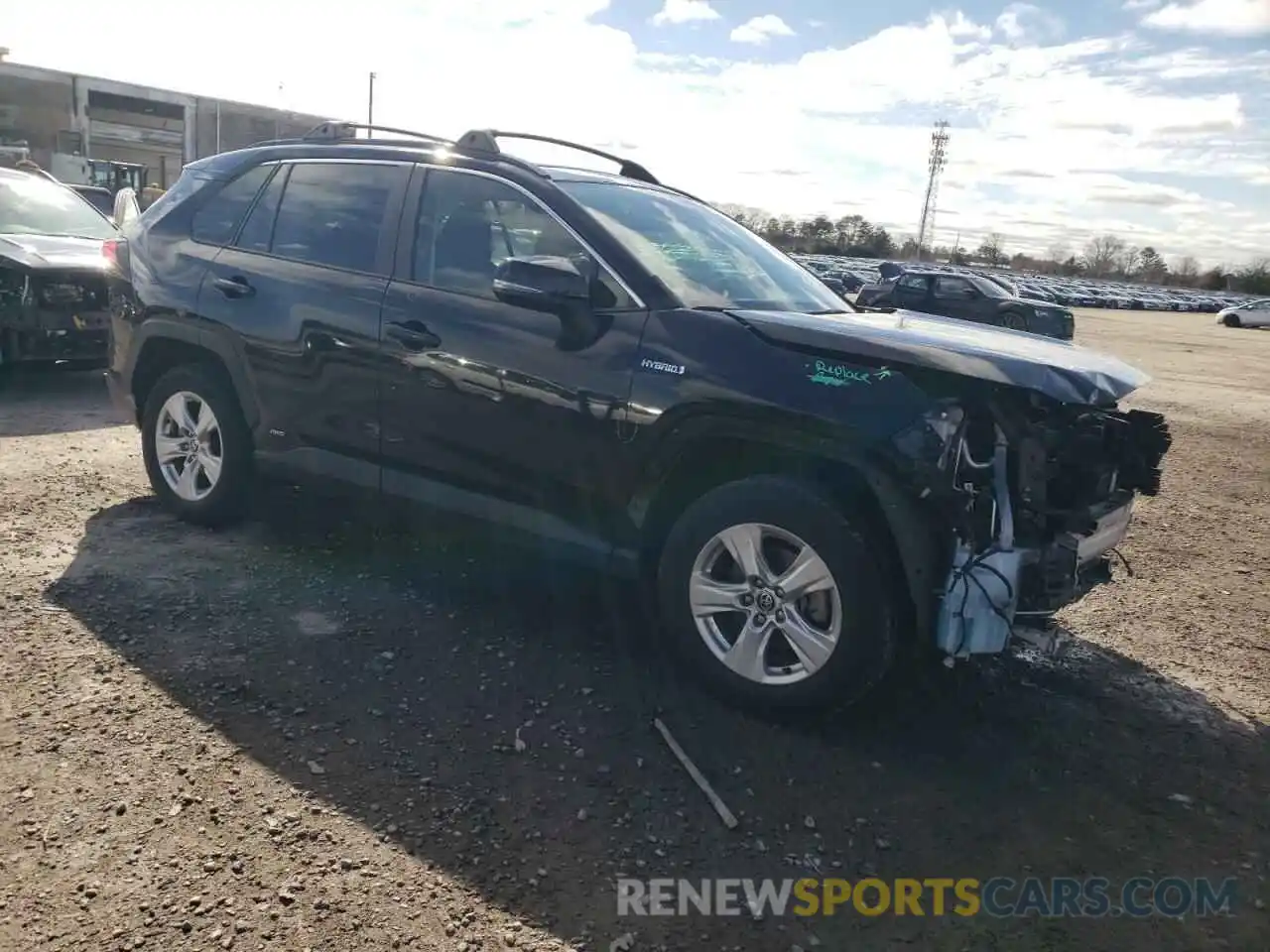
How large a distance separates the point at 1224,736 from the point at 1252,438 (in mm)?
8212

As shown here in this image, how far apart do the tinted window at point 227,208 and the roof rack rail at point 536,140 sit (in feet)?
3.96

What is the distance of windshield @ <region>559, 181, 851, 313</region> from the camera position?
391cm

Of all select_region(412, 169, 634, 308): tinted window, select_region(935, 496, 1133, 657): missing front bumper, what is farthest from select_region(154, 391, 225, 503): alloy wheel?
select_region(935, 496, 1133, 657): missing front bumper

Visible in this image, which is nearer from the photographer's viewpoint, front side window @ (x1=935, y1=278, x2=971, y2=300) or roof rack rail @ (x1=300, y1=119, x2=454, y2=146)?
roof rack rail @ (x1=300, y1=119, x2=454, y2=146)

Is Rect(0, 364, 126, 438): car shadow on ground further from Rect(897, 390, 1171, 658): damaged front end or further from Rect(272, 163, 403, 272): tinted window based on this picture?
Rect(897, 390, 1171, 658): damaged front end

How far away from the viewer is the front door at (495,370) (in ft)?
12.2

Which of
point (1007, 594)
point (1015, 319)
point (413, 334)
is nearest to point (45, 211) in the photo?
point (413, 334)

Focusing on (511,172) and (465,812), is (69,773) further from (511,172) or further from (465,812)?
(511,172)

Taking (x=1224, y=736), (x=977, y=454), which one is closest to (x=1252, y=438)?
(x=1224, y=736)

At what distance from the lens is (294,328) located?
14.9 feet

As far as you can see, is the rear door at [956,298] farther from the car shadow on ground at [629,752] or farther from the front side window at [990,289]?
the car shadow on ground at [629,752]

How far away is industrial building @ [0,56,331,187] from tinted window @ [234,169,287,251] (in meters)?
42.2

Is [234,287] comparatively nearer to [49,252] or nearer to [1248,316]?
[49,252]

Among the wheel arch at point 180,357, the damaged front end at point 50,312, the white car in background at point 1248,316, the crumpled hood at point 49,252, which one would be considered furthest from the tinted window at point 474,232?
the white car in background at point 1248,316
